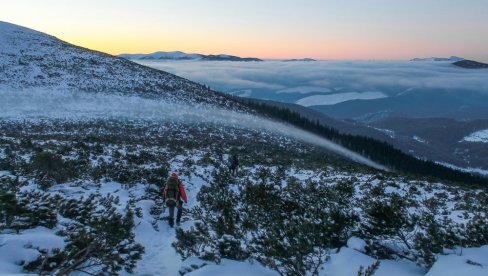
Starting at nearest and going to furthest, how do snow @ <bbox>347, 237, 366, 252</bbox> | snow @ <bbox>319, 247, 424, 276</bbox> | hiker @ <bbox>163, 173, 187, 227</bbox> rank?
snow @ <bbox>319, 247, 424, 276</bbox>
snow @ <bbox>347, 237, 366, 252</bbox>
hiker @ <bbox>163, 173, 187, 227</bbox>

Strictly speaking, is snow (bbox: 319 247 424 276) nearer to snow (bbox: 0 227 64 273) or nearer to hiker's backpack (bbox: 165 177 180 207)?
snow (bbox: 0 227 64 273)

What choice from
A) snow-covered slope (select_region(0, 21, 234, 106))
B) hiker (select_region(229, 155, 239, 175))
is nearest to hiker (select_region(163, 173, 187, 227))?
hiker (select_region(229, 155, 239, 175))

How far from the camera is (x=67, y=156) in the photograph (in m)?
18.0

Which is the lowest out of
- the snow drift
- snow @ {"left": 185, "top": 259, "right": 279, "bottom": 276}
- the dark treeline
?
the dark treeline

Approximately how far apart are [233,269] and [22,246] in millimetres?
3690

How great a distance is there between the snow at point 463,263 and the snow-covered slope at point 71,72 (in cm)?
5803

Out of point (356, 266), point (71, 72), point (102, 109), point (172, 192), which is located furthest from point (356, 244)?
point (71, 72)

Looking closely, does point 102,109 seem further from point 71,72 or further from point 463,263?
point 463,263

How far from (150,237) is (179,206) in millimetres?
1643

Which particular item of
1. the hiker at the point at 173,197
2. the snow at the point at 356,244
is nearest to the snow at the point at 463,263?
the snow at the point at 356,244

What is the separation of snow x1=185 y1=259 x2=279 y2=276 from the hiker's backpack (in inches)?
180

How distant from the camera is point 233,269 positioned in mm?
6730

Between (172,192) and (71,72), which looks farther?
(71,72)

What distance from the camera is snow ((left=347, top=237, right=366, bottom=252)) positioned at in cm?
735
